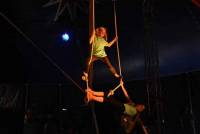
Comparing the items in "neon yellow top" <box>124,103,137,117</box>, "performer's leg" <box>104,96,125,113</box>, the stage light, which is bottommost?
"neon yellow top" <box>124,103,137,117</box>

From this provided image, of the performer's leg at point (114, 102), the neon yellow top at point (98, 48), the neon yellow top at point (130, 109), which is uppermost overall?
the neon yellow top at point (98, 48)

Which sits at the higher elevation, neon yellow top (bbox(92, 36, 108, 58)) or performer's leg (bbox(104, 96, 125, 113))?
neon yellow top (bbox(92, 36, 108, 58))

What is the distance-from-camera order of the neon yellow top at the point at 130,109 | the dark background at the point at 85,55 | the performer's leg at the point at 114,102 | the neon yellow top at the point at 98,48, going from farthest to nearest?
1. the dark background at the point at 85,55
2. the neon yellow top at the point at 130,109
3. the neon yellow top at the point at 98,48
4. the performer's leg at the point at 114,102

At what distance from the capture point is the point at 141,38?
19.0 feet

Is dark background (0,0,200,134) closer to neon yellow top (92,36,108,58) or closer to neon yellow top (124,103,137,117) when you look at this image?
neon yellow top (124,103,137,117)

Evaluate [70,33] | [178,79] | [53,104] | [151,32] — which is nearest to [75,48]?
[70,33]

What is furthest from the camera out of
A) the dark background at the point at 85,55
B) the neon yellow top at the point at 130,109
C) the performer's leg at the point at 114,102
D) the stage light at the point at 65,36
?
the stage light at the point at 65,36

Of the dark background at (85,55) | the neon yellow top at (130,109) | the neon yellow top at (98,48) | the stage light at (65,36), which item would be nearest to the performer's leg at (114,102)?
the neon yellow top at (130,109)

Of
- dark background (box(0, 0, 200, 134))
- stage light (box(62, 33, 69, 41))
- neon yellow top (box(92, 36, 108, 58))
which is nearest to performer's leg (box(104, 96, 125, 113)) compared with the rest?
neon yellow top (box(92, 36, 108, 58))

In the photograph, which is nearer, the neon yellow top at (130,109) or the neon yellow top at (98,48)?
the neon yellow top at (98,48)

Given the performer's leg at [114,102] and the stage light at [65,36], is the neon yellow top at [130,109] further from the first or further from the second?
the stage light at [65,36]

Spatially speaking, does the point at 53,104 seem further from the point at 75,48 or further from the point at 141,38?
the point at 141,38

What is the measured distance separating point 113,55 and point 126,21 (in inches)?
25.4

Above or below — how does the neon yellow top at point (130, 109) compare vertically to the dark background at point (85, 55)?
below
